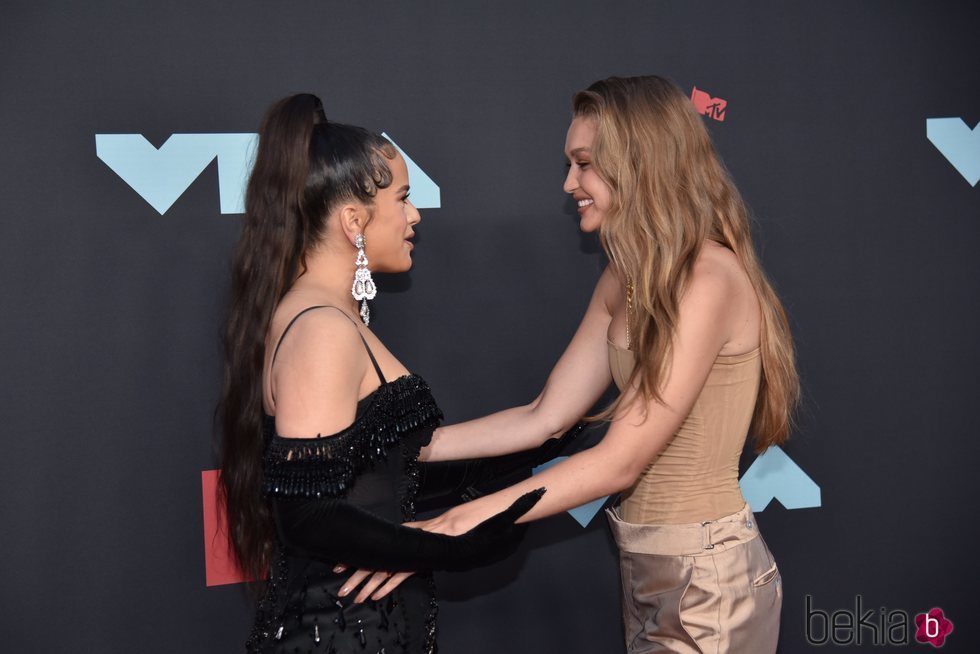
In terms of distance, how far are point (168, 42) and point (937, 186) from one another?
2270 millimetres

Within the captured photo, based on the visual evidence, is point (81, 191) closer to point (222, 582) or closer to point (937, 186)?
point (222, 582)

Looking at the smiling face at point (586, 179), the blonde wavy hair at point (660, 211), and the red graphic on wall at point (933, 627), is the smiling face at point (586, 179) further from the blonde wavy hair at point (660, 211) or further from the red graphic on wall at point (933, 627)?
the red graphic on wall at point (933, 627)

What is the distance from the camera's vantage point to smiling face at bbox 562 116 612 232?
1.69 meters

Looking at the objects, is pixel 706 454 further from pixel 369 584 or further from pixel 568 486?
pixel 369 584

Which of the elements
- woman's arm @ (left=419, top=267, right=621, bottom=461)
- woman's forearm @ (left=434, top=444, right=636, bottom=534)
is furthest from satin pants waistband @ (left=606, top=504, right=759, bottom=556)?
woman's arm @ (left=419, top=267, right=621, bottom=461)

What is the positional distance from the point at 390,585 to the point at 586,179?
0.86 meters

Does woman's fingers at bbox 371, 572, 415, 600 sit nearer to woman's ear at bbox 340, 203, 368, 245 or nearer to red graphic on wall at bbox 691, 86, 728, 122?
woman's ear at bbox 340, 203, 368, 245

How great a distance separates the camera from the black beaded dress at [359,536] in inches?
53.1

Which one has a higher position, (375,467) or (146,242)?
(146,242)

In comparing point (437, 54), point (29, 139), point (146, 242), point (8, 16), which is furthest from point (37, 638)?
point (437, 54)

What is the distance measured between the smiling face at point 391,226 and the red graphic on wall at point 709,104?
1.15 m

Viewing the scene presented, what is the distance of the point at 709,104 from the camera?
8.08ft

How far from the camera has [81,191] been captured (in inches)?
81.4

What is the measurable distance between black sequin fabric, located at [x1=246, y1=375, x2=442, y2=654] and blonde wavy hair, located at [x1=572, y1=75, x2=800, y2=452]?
1.36ft
